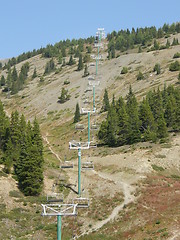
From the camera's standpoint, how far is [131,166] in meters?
66.1

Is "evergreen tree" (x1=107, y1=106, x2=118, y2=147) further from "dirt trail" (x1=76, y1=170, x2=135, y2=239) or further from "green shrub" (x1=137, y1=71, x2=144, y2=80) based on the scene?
"green shrub" (x1=137, y1=71, x2=144, y2=80)

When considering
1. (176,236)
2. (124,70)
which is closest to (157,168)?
(176,236)

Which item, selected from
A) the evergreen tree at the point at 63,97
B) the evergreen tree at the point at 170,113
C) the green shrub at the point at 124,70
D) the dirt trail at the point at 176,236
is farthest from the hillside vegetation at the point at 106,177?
the green shrub at the point at 124,70

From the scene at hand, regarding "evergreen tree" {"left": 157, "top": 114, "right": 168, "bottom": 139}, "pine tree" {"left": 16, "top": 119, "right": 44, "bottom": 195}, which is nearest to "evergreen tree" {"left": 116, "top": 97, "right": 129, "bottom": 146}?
"evergreen tree" {"left": 157, "top": 114, "right": 168, "bottom": 139}

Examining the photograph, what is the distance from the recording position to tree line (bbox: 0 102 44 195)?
5644cm

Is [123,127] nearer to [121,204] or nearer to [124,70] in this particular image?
[121,204]

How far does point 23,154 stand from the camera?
59531 mm

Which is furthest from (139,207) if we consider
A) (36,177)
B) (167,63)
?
(167,63)

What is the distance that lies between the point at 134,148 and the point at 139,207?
104 feet

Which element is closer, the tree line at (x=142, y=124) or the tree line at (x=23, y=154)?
the tree line at (x=23, y=154)

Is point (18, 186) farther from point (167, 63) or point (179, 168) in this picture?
point (167, 63)

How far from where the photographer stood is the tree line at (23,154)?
185 ft

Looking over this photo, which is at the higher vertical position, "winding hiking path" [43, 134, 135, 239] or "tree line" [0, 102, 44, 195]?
"tree line" [0, 102, 44, 195]

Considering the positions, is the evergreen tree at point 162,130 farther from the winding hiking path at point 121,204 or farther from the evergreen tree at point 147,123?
the winding hiking path at point 121,204
